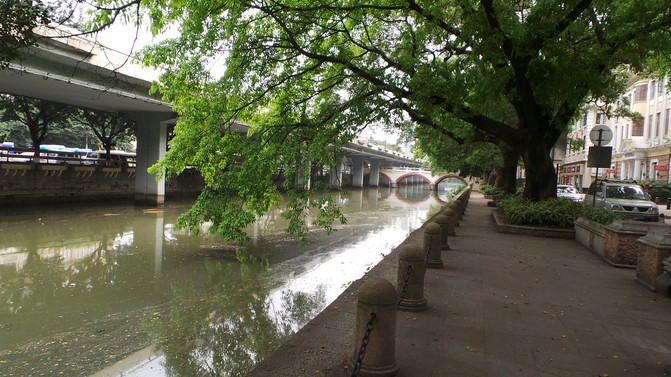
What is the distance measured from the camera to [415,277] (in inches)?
215

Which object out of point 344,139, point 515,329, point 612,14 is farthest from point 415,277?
point 612,14

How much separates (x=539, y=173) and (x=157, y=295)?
1141 centimetres

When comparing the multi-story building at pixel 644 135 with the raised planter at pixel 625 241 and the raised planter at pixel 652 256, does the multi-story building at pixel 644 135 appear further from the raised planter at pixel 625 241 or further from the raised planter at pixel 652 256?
the raised planter at pixel 652 256

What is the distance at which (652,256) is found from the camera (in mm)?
6559

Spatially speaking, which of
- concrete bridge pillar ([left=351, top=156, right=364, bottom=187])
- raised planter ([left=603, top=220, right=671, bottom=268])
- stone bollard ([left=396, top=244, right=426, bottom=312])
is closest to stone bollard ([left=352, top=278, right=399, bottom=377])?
stone bollard ([left=396, top=244, right=426, bottom=312])

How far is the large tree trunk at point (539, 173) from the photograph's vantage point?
42.0ft

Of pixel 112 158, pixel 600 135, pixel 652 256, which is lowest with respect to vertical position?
→ pixel 652 256

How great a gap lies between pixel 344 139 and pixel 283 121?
62.0 inches

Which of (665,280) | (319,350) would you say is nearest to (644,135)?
(665,280)

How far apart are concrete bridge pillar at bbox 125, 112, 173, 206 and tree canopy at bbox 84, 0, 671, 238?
802 inches

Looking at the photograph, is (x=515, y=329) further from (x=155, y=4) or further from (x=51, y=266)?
(x=51, y=266)

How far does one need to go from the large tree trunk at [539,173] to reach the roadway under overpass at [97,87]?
550 centimetres

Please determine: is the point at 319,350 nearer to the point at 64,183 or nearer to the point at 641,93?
the point at 64,183

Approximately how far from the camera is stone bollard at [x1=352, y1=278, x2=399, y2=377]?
3.60m
